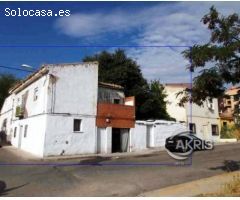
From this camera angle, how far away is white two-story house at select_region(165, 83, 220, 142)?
35312 millimetres

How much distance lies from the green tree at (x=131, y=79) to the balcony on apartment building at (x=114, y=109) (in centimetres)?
342

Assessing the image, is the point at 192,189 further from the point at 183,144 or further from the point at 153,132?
the point at 153,132

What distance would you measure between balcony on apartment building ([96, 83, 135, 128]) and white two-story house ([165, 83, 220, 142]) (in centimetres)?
760

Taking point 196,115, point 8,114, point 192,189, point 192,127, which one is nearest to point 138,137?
point 192,127

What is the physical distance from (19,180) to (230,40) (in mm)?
9601

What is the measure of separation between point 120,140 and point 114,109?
2475mm

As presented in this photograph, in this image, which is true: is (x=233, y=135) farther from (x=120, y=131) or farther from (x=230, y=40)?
(x=230, y=40)

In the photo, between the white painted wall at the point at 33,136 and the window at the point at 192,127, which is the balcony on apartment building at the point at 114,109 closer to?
the white painted wall at the point at 33,136

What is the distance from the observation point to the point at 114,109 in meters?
27.2

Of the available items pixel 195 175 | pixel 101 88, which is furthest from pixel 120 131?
pixel 195 175

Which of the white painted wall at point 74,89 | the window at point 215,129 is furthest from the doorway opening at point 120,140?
the window at point 215,129

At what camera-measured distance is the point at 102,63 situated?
36.7 m

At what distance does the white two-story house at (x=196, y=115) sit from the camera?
116 ft

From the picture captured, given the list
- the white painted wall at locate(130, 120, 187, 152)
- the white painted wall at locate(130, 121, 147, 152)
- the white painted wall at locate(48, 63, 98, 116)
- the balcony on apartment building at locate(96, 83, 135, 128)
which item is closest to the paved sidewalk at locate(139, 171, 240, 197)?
the white painted wall at locate(48, 63, 98, 116)
